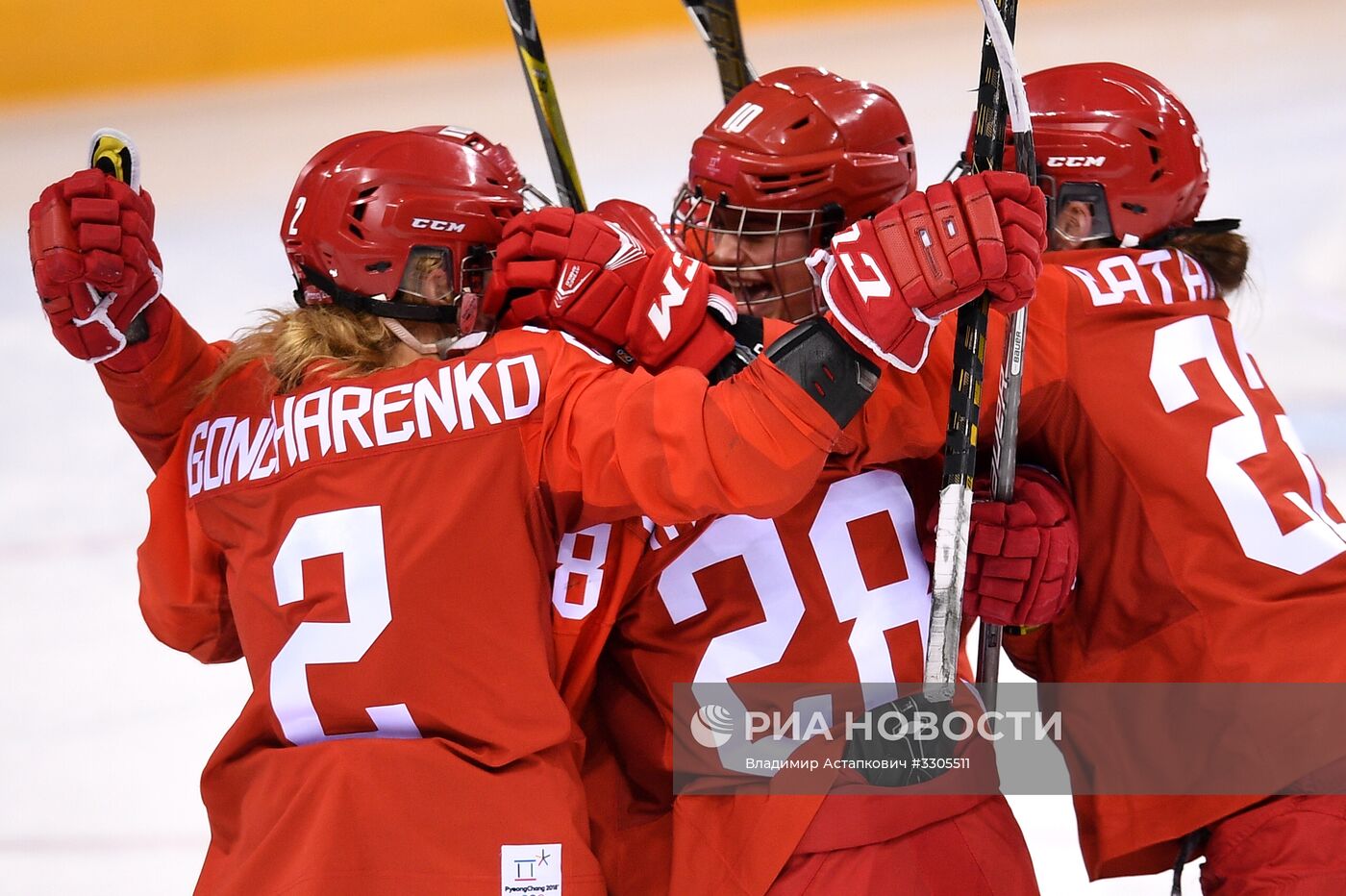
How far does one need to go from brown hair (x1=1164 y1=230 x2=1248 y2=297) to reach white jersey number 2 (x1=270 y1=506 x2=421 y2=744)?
1.29m

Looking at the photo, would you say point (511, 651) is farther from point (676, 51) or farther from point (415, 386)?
point (676, 51)

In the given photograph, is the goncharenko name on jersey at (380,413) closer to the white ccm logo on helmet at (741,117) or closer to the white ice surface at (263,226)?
the white ccm logo on helmet at (741,117)

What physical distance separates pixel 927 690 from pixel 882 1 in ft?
16.3

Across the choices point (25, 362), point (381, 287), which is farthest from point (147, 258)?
point (25, 362)

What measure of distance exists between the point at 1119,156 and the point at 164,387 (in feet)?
4.68

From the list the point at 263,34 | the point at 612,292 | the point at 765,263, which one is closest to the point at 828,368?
the point at 612,292

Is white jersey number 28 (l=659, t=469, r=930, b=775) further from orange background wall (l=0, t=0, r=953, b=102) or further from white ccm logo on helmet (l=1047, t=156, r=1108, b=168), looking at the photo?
orange background wall (l=0, t=0, r=953, b=102)

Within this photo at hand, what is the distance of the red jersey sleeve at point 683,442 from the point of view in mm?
1717

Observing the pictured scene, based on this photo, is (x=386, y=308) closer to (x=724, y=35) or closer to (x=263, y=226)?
(x=724, y=35)

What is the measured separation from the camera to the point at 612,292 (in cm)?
201

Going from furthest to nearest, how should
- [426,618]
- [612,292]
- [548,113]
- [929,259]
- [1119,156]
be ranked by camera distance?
[548,113]
[1119,156]
[612,292]
[426,618]
[929,259]

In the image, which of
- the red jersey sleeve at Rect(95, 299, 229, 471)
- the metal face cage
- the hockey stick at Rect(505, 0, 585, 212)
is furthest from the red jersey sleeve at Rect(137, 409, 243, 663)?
the hockey stick at Rect(505, 0, 585, 212)

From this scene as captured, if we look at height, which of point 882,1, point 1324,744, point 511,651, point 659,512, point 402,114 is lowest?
point 1324,744

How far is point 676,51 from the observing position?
650 centimetres
